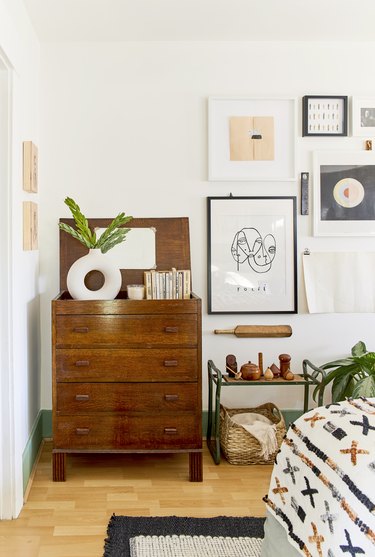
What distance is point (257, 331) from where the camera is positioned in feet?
13.7

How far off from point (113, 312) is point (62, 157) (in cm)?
113

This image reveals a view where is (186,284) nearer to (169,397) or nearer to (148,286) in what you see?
(148,286)

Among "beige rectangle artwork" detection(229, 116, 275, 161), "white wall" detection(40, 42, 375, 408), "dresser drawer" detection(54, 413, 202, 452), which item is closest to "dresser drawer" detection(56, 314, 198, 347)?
"dresser drawer" detection(54, 413, 202, 452)

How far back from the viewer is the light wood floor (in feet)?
9.45

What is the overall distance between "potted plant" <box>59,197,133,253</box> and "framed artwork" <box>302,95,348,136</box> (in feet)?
4.22

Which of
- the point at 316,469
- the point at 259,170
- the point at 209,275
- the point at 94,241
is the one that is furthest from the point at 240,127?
the point at 316,469

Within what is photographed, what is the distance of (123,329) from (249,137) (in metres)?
1.45

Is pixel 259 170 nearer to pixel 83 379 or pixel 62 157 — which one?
pixel 62 157

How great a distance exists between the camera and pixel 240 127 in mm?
4145

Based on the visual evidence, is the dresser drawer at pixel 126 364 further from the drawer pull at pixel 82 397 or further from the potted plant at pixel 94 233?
the potted plant at pixel 94 233

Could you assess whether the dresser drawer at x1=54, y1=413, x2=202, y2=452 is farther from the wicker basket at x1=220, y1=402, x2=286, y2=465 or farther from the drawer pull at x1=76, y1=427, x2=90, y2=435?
the wicker basket at x1=220, y1=402, x2=286, y2=465

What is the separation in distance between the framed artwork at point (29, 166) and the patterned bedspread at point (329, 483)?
1945 mm

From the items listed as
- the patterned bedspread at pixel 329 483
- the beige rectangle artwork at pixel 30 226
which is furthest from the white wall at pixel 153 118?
the patterned bedspread at pixel 329 483

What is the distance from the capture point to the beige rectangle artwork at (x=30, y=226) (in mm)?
3461
